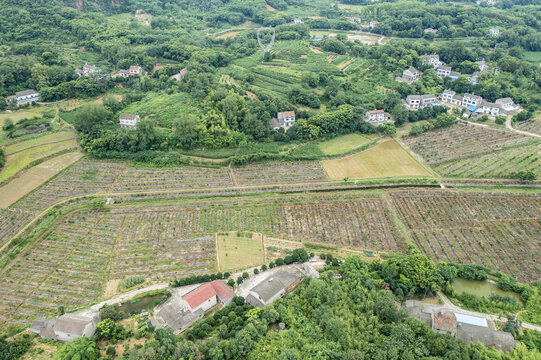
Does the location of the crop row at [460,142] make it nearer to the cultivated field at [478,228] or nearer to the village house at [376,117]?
the village house at [376,117]

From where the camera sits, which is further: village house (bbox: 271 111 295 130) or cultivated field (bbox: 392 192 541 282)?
village house (bbox: 271 111 295 130)

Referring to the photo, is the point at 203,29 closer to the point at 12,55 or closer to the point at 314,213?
the point at 12,55

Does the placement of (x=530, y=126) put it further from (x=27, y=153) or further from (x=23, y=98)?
(x=23, y=98)

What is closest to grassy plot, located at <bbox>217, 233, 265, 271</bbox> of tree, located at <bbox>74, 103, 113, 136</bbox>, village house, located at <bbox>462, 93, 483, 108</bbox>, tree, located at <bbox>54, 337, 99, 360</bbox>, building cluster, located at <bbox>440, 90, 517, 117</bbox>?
tree, located at <bbox>54, 337, 99, 360</bbox>

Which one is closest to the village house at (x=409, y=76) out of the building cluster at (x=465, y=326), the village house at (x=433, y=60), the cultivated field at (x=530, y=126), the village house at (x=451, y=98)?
the village house at (x=433, y=60)

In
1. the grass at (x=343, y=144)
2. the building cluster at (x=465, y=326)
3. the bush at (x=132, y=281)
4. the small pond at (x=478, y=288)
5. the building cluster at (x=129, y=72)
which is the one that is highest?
the building cluster at (x=129, y=72)

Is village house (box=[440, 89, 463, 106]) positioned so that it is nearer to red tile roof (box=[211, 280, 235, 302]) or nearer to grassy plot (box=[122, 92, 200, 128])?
grassy plot (box=[122, 92, 200, 128])
